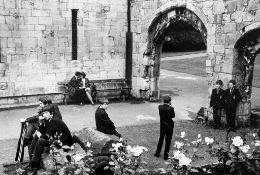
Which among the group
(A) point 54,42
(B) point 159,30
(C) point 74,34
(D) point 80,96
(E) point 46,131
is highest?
(B) point 159,30

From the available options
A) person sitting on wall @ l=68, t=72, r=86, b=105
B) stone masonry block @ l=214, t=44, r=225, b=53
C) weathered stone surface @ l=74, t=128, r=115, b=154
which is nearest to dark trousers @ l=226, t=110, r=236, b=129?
stone masonry block @ l=214, t=44, r=225, b=53

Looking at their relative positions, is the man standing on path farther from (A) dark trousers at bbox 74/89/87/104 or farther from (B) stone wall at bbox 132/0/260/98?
(A) dark trousers at bbox 74/89/87/104

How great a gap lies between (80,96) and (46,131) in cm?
686

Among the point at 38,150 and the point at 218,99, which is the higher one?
the point at 218,99

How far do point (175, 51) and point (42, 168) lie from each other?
1127 inches

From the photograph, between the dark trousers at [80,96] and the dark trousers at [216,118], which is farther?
the dark trousers at [80,96]

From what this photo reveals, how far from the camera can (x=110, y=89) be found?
1574 centimetres

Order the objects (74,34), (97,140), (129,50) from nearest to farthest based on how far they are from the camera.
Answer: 1. (97,140)
2. (74,34)
3. (129,50)

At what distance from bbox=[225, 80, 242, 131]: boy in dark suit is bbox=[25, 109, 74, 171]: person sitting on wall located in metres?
5.46

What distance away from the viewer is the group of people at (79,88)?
14.6m

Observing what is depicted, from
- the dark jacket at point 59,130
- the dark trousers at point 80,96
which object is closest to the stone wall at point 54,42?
the dark trousers at point 80,96

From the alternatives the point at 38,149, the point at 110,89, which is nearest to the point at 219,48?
the point at 110,89

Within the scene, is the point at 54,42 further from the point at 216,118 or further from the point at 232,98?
the point at 232,98

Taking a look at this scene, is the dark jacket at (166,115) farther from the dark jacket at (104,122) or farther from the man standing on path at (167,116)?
the dark jacket at (104,122)
